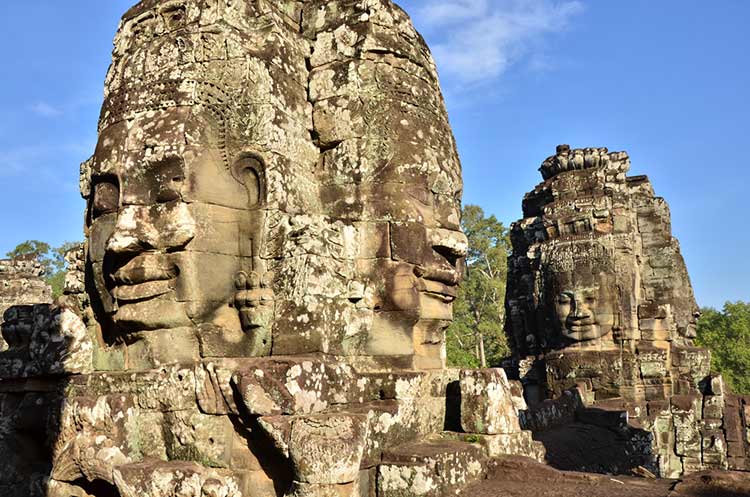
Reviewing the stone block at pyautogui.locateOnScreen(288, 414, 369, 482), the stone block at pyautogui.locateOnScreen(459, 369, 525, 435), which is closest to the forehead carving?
the stone block at pyautogui.locateOnScreen(459, 369, 525, 435)

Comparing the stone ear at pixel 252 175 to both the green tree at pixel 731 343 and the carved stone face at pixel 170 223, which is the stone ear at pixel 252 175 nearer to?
the carved stone face at pixel 170 223

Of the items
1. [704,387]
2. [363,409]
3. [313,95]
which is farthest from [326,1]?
[704,387]

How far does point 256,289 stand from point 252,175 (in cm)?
89

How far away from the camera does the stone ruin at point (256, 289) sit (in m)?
4.13

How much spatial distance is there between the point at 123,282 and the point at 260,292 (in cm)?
95

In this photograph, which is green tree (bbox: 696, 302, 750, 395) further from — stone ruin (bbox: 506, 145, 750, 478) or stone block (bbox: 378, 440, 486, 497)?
stone block (bbox: 378, 440, 486, 497)

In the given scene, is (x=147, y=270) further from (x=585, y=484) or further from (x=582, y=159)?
(x=582, y=159)

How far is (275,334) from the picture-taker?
455 centimetres

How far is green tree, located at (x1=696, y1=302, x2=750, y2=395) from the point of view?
32312 mm

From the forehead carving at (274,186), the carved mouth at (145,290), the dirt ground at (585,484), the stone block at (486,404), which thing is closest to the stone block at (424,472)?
the dirt ground at (585,484)

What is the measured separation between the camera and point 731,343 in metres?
34.6

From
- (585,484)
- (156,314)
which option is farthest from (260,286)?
(585,484)

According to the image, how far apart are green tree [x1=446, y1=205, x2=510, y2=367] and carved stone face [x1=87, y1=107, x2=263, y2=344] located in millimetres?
26521

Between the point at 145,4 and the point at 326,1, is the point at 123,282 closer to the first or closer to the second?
the point at 145,4
